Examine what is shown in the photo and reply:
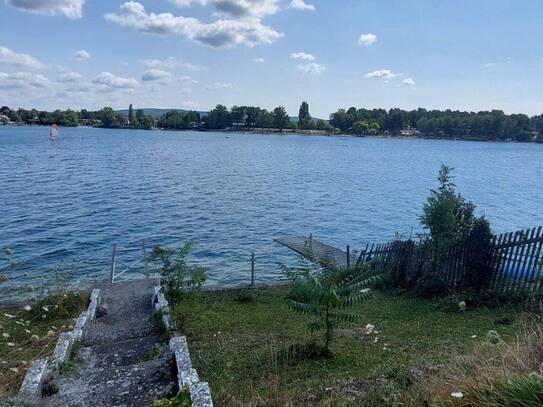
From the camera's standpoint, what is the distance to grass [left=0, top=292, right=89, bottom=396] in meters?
7.47

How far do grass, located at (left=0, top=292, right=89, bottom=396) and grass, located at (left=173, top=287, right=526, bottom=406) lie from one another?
285cm

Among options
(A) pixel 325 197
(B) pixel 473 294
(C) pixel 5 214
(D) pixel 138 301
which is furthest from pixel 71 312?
(A) pixel 325 197

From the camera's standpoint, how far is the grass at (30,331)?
294 inches

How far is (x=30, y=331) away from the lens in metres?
10.5

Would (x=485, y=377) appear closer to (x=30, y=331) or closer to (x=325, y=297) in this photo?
(x=325, y=297)

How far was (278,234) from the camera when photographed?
2720 centimetres

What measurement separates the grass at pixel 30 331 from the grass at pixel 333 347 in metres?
2.85

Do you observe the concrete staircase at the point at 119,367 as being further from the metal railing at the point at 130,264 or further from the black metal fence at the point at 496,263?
the black metal fence at the point at 496,263

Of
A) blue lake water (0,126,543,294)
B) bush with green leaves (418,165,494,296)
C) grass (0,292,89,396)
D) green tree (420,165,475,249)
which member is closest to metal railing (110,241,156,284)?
blue lake water (0,126,543,294)

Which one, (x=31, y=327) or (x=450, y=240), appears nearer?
(x=31, y=327)

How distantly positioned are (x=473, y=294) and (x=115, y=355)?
29.7 ft

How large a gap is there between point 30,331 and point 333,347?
290 inches

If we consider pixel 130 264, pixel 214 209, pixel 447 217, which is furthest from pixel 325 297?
pixel 214 209

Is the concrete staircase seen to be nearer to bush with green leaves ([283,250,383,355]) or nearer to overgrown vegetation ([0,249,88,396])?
overgrown vegetation ([0,249,88,396])
